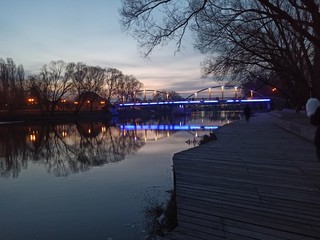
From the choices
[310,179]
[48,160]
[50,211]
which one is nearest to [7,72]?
[48,160]

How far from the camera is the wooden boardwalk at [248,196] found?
579 centimetres

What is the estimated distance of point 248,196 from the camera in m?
7.37

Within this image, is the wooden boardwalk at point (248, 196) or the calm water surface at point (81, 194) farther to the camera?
the calm water surface at point (81, 194)

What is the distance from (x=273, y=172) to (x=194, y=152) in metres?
4.16

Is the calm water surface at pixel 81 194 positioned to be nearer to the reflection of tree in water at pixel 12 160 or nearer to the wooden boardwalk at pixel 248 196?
the reflection of tree in water at pixel 12 160

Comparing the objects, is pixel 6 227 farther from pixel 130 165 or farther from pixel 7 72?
pixel 7 72

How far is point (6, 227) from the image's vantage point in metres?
10.7

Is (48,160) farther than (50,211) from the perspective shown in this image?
Yes

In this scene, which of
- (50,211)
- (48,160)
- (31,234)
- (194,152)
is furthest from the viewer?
(48,160)

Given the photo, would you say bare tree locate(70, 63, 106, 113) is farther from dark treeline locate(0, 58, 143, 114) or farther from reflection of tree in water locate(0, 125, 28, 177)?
reflection of tree in water locate(0, 125, 28, 177)

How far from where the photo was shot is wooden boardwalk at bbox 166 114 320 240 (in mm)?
5789

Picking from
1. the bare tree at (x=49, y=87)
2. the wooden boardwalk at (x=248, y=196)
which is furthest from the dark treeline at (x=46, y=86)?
the wooden boardwalk at (x=248, y=196)

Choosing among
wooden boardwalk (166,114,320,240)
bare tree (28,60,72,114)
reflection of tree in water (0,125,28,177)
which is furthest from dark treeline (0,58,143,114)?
wooden boardwalk (166,114,320,240)

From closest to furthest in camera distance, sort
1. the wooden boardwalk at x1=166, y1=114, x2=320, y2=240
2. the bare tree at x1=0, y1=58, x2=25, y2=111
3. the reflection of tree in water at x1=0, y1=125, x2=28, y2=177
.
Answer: the wooden boardwalk at x1=166, y1=114, x2=320, y2=240
the reflection of tree in water at x1=0, y1=125, x2=28, y2=177
the bare tree at x1=0, y1=58, x2=25, y2=111
